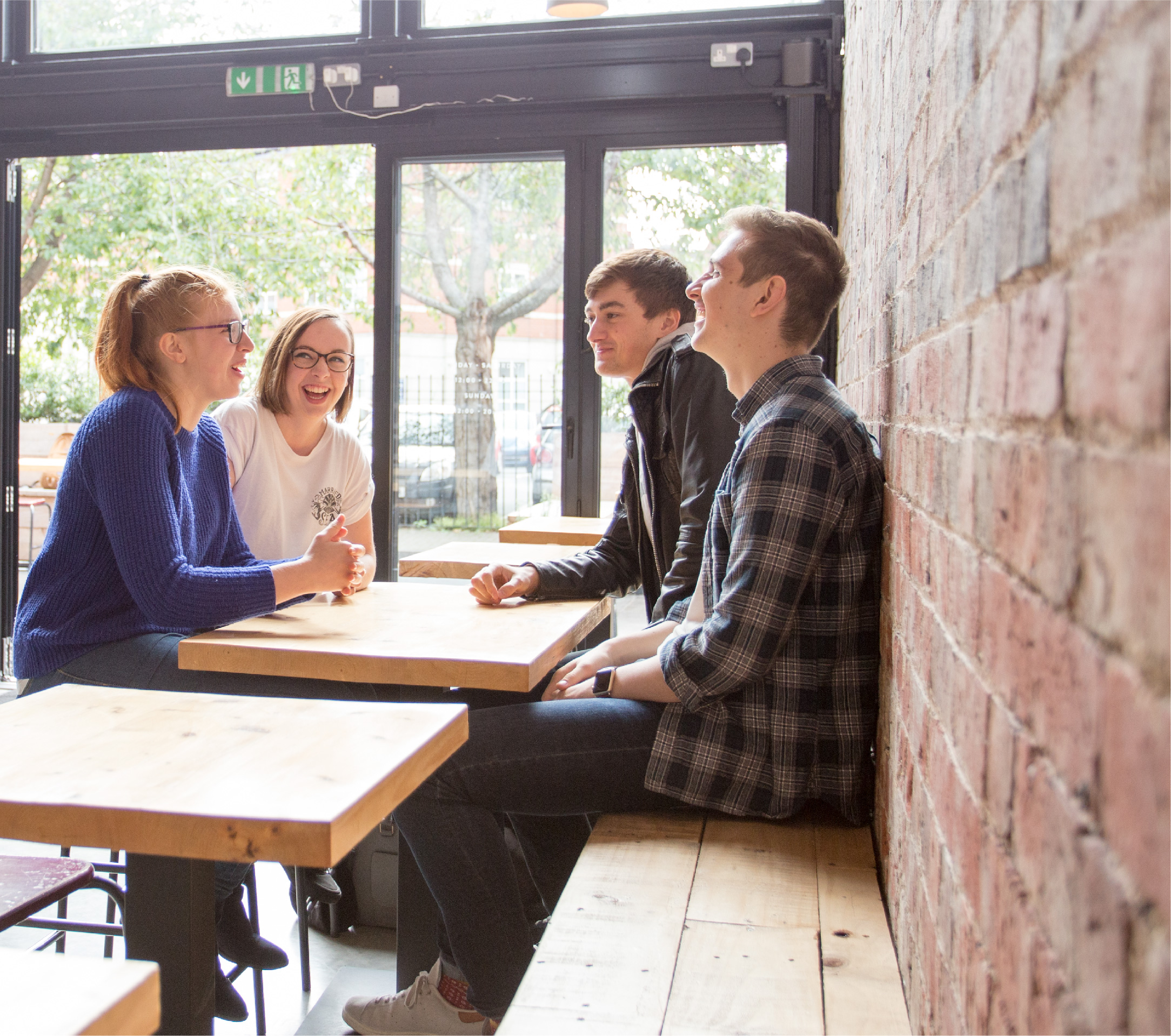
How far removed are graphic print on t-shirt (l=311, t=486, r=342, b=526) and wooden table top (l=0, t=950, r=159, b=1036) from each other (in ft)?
6.46

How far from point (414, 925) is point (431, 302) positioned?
113 inches

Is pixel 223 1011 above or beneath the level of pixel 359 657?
beneath

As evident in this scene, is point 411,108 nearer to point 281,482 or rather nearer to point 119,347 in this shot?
point 281,482

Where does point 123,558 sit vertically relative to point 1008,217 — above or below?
below

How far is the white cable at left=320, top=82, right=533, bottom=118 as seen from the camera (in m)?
4.07

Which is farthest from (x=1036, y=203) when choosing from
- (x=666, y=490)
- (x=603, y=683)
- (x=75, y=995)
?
(x=666, y=490)

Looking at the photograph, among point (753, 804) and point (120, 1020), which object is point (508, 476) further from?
point (120, 1020)

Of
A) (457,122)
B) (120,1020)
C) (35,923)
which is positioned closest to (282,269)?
(457,122)

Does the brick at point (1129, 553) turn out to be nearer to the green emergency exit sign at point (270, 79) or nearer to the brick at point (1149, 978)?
the brick at point (1149, 978)

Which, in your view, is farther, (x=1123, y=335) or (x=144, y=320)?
(x=144, y=320)

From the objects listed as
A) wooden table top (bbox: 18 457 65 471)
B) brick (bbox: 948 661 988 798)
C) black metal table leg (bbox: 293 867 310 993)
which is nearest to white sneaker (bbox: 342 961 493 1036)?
black metal table leg (bbox: 293 867 310 993)

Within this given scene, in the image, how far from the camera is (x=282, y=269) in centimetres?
678

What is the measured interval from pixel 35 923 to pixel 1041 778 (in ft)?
5.43

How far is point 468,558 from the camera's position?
114 inches
